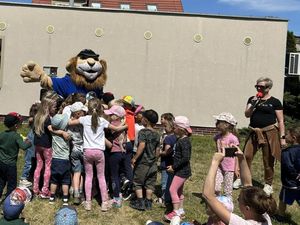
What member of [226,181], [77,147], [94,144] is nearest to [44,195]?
[77,147]

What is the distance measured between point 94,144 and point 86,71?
4.84ft

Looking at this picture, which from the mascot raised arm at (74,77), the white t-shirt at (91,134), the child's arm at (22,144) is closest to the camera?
the child's arm at (22,144)

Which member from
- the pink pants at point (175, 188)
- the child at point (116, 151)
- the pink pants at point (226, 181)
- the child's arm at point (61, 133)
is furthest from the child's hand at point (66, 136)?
the pink pants at point (226, 181)

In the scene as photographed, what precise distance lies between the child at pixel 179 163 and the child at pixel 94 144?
2.97 ft

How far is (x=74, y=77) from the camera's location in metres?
6.78

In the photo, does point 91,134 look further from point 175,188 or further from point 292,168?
point 292,168

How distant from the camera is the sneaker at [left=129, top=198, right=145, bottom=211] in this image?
6.07 metres

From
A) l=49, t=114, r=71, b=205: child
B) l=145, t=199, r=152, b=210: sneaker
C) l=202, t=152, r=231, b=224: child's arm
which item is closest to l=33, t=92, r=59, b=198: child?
l=49, t=114, r=71, b=205: child

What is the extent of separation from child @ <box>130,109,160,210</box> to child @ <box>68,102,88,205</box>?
2.57ft

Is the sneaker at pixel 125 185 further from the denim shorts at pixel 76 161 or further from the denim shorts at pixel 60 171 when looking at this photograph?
the denim shorts at pixel 60 171

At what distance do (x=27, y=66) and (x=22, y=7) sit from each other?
30.8 feet

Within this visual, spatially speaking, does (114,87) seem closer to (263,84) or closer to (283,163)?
(263,84)

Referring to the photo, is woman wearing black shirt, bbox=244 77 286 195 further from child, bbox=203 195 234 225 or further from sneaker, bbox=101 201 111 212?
child, bbox=203 195 234 225

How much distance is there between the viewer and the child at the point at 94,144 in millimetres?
5789
